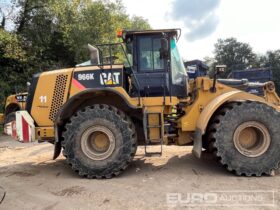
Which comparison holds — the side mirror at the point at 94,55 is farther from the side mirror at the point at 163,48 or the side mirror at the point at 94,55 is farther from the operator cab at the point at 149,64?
the side mirror at the point at 163,48

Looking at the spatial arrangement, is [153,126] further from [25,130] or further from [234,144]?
[25,130]

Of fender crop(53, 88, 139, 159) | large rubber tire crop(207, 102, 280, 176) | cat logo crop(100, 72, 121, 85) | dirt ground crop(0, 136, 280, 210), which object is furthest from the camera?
cat logo crop(100, 72, 121, 85)

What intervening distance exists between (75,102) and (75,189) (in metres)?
1.80

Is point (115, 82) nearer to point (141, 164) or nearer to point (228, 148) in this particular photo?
point (141, 164)

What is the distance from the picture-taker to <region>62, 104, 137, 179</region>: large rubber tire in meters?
6.12

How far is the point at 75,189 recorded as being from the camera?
216 inches

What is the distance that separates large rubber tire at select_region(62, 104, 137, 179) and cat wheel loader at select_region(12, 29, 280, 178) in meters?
0.02

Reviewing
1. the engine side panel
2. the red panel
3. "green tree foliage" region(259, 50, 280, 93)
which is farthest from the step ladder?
"green tree foliage" region(259, 50, 280, 93)

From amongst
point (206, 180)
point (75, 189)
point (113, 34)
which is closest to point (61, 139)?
point (75, 189)

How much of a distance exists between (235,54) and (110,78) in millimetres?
40891

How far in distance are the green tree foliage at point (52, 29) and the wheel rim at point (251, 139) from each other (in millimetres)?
15078

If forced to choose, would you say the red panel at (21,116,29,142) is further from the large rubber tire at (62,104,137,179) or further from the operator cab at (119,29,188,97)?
the operator cab at (119,29,188,97)

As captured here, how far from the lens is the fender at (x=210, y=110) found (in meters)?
5.96

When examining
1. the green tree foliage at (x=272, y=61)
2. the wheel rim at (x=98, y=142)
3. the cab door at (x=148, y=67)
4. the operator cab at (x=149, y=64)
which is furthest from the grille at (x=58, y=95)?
the green tree foliage at (x=272, y=61)
